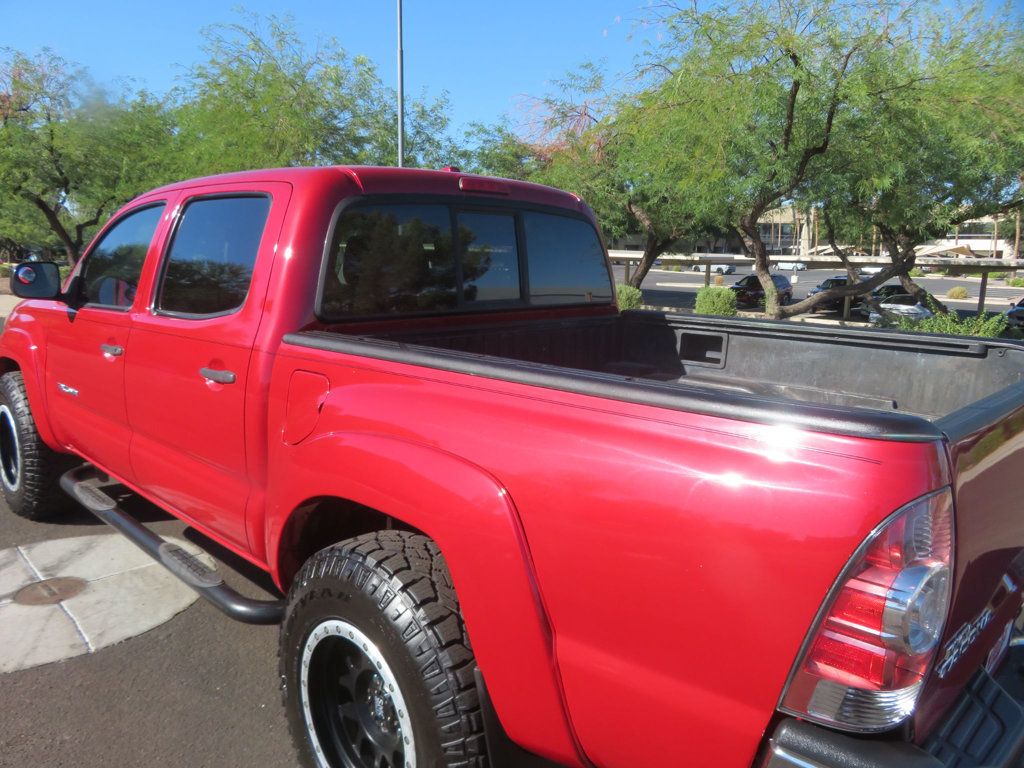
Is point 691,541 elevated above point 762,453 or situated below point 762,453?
below

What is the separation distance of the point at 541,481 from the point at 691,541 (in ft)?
1.20

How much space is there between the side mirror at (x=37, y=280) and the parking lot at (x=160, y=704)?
5.65 ft

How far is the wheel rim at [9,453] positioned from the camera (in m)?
4.38

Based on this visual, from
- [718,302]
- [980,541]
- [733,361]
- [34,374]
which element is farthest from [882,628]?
[718,302]

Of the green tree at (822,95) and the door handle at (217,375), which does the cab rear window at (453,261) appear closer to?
the door handle at (217,375)

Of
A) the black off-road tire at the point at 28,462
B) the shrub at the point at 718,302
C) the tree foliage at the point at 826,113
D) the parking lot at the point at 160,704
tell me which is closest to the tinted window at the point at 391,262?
the parking lot at the point at 160,704

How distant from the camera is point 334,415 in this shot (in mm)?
2170

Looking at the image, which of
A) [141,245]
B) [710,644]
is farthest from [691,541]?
[141,245]

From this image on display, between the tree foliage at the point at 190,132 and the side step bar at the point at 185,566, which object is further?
the tree foliage at the point at 190,132

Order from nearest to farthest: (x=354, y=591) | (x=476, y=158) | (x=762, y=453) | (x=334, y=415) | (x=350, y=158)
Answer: (x=762, y=453) < (x=354, y=591) < (x=334, y=415) < (x=350, y=158) < (x=476, y=158)

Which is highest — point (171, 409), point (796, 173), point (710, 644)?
point (796, 173)

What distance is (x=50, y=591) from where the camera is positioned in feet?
12.2

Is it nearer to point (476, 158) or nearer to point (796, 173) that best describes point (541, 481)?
point (796, 173)

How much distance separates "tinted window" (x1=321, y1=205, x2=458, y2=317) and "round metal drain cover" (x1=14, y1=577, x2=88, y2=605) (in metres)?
2.26
